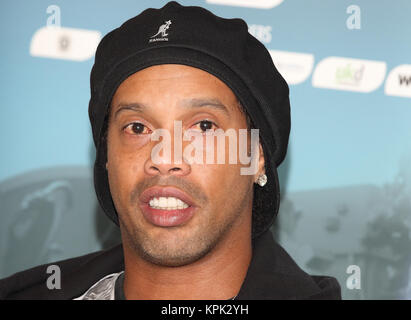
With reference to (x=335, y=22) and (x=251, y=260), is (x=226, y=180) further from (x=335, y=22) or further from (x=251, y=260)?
(x=335, y=22)

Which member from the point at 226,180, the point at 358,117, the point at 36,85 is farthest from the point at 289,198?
the point at 36,85

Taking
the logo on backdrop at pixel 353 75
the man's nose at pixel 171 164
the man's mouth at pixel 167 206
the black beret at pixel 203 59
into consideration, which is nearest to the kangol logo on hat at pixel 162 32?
the black beret at pixel 203 59

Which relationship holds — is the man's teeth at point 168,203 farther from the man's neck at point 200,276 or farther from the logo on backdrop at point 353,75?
the logo on backdrop at point 353,75

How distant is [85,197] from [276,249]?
132 cm

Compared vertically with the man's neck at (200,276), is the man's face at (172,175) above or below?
above

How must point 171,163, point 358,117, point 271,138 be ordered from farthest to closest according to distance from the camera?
point 358,117
point 271,138
point 171,163

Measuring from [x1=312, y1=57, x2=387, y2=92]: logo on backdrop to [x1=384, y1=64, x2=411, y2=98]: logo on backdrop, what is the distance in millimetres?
43

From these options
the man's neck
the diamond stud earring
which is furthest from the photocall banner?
the man's neck

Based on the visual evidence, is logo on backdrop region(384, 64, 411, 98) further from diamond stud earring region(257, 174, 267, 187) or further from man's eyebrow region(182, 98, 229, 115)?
man's eyebrow region(182, 98, 229, 115)

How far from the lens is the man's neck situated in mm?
2148

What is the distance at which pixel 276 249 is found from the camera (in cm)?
228

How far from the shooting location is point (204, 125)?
210cm

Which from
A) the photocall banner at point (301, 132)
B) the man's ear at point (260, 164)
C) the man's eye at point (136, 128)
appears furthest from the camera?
the photocall banner at point (301, 132)

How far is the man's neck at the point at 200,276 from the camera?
7.05 feet
